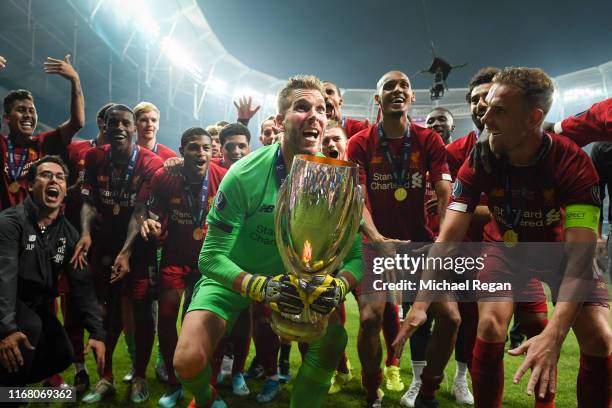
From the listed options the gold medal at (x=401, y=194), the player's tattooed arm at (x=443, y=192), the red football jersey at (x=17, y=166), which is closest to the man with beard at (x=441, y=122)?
the player's tattooed arm at (x=443, y=192)

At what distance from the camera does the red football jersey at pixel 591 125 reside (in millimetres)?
2369

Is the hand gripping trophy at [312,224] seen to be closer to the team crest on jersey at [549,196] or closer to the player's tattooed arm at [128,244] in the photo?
the team crest on jersey at [549,196]

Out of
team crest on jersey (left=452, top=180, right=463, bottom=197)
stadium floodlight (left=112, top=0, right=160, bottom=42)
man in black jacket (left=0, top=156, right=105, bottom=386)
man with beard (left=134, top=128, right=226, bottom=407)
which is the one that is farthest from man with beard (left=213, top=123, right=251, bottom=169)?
stadium floodlight (left=112, top=0, right=160, bottom=42)

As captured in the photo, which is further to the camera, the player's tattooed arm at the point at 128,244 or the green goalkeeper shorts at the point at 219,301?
the player's tattooed arm at the point at 128,244

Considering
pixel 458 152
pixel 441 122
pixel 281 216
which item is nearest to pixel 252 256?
pixel 281 216

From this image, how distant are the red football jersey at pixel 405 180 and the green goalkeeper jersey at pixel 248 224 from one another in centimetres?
92

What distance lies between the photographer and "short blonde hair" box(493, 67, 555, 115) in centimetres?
183

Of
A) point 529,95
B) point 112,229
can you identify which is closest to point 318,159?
point 529,95

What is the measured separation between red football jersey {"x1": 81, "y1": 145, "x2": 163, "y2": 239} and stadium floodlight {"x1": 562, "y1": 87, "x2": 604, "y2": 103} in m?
17.5

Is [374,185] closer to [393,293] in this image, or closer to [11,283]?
[393,293]

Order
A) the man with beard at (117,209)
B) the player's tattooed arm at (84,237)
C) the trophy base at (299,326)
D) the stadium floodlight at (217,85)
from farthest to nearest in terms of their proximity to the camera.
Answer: the stadium floodlight at (217,85), the man with beard at (117,209), the player's tattooed arm at (84,237), the trophy base at (299,326)

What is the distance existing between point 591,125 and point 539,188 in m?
0.74

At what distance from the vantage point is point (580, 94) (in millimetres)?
16281

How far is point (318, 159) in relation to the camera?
127 cm
